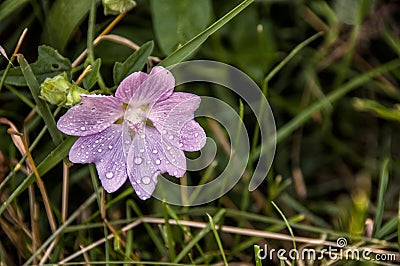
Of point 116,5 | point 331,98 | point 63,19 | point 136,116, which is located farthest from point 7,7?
point 331,98

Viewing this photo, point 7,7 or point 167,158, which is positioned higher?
point 7,7

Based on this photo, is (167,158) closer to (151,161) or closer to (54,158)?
(151,161)

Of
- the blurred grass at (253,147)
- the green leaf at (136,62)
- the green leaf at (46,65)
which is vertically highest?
the green leaf at (46,65)

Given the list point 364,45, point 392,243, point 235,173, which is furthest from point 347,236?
point 364,45

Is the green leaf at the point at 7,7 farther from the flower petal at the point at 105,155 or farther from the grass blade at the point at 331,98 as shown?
the grass blade at the point at 331,98

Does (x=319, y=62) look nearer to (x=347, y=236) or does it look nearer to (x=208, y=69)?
(x=208, y=69)

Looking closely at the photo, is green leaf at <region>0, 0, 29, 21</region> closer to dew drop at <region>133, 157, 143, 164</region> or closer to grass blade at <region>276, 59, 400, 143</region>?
dew drop at <region>133, 157, 143, 164</region>

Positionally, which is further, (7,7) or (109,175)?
(7,7)

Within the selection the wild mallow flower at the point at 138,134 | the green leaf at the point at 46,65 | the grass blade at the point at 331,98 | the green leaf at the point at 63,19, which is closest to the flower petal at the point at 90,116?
the wild mallow flower at the point at 138,134
